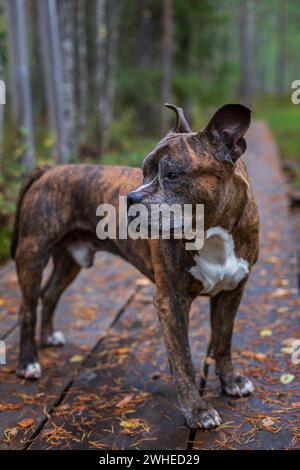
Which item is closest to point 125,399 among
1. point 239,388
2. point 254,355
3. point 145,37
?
point 239,388

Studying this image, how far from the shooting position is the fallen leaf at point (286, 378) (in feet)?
13.3

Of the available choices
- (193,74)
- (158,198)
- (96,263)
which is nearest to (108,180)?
(158,198)

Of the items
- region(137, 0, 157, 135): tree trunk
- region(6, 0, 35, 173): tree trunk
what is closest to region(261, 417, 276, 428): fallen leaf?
region(6, 0, 35, 173): tree trunk

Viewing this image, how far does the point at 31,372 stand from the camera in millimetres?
4348

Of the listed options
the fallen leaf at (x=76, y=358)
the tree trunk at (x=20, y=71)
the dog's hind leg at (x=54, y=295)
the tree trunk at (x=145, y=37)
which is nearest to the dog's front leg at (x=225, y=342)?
the fallen leaf at (x=76, y=358)

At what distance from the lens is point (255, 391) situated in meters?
3.97

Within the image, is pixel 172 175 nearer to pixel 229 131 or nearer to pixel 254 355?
pixel 229 131

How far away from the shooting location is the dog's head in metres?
3.08

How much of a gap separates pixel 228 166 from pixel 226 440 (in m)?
1.59

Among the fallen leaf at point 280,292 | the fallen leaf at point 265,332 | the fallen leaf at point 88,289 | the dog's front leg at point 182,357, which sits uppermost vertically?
the dog's front leg at point 182,357

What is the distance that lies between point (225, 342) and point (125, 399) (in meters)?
0.80

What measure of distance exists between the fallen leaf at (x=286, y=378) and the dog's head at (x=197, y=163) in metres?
1.59

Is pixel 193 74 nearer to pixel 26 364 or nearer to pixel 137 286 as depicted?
pixel 137 286

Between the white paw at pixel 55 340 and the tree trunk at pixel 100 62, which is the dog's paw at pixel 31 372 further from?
the tree trunk at pixel 100 62
